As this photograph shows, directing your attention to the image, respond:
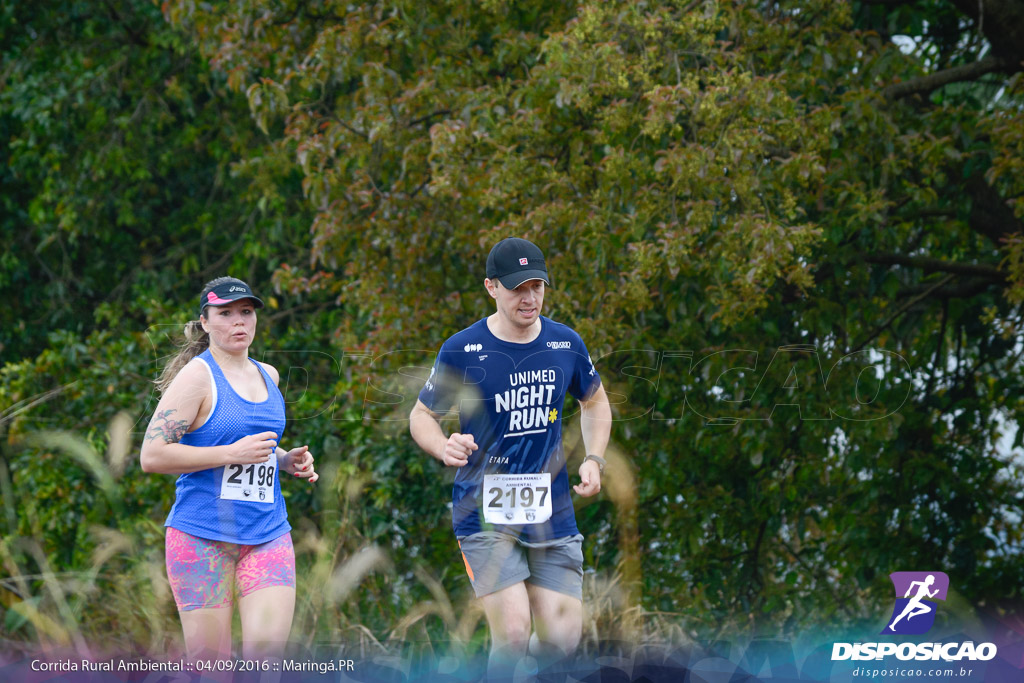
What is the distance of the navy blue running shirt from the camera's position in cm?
355

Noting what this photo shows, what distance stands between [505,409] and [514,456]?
0.17 metres

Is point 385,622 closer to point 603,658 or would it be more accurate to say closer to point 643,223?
point 643,223

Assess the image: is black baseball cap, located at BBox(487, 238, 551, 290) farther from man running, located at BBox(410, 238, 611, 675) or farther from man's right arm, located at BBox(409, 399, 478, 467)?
man's right arm, located at BBox(409, 399, 478, 467)

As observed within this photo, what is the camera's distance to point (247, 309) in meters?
3.48

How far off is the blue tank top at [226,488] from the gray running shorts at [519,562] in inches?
26.8

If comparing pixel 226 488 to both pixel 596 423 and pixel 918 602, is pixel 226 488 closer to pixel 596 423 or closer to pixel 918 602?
pixel 596 423

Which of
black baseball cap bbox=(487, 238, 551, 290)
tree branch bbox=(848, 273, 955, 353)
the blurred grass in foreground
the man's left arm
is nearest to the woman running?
the blurred grass in foreground

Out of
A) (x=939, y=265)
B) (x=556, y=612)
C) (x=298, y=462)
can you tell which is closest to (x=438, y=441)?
(x=298, y=462)

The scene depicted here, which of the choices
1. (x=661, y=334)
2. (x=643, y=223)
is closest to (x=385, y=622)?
(x=661, y=334)

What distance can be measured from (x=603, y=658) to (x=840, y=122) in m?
4.44

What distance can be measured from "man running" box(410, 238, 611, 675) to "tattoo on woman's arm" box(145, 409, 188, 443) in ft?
2.59

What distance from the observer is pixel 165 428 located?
324 cm

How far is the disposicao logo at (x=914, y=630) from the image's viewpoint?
206cm

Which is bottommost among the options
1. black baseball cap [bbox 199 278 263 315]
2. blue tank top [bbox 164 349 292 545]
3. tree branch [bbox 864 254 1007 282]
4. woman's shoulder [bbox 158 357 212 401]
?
blue tank top [bbox 164 349 292 545]
